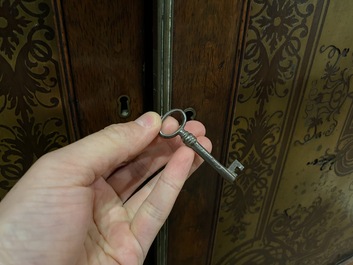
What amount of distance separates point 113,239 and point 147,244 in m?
0.06

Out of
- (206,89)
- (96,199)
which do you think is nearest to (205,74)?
(206,89)

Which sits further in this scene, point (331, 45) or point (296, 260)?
point (296, 260)

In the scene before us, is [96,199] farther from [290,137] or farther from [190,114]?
[290,137]

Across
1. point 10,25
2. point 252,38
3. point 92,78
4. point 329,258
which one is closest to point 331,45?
point 252,38

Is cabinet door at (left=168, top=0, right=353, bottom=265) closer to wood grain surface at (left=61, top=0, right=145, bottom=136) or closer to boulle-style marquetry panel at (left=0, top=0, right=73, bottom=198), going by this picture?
wood grain surface at (left=61, top=0, right=145, bottom=136)

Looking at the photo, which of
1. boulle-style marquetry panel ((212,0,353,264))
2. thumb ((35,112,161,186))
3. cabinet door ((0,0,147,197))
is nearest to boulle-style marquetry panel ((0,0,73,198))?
cabinet door ((0,0,147,197))

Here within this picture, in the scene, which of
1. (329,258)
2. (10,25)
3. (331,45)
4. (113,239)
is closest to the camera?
(10,25)

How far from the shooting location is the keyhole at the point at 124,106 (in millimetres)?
553

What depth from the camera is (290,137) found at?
78 cm

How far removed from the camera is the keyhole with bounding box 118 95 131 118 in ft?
1.81

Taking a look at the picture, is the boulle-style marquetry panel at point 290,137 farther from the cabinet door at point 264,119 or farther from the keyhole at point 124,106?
the keyhole at point 124,106

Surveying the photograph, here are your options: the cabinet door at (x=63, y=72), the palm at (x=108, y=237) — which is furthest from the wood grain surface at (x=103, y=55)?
the palm at (x=108, y=237)

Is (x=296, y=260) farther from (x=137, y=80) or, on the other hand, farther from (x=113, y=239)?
(x=137, y=80)

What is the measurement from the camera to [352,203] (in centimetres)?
111
